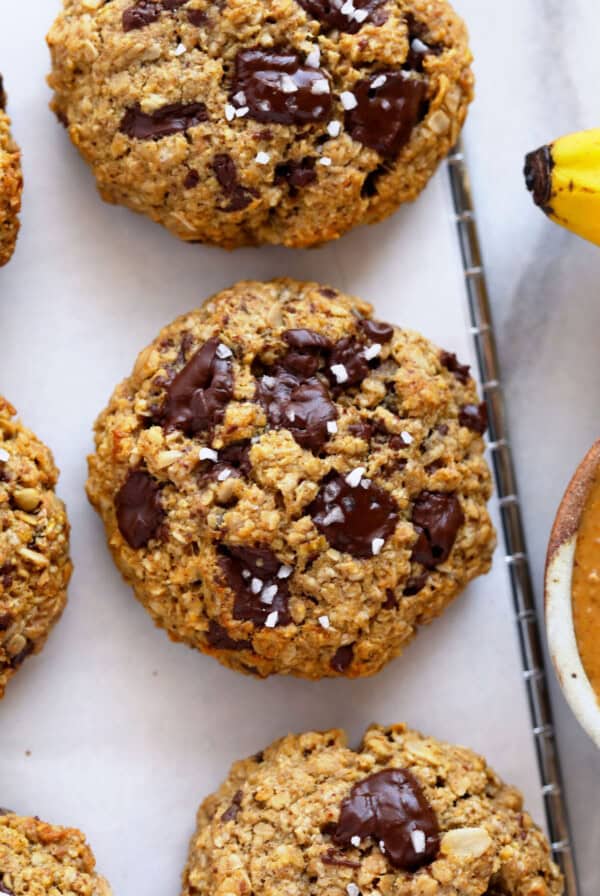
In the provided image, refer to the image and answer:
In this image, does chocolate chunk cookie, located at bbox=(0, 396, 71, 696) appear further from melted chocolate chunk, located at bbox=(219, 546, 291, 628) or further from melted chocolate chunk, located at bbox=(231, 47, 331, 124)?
melted chocolate chunk, located at bbox=(231, 47, 331, 124)

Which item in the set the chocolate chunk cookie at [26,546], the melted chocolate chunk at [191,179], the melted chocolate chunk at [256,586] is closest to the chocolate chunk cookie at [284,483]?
the melted chocolate chunk at [256,586]

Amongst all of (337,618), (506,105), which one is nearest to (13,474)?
(337,618)

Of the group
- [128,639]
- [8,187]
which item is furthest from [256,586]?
[8,187]

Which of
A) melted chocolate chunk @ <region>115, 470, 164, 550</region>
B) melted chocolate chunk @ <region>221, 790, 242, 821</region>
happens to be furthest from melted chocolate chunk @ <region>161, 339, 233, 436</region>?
melted chocolate chunk @ <region>221, 790, 242, 821</region>

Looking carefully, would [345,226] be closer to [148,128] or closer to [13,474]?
[148,128]

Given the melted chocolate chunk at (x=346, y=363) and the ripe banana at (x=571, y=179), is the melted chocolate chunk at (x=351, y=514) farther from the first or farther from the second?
the ripe banana at (x=571, y=179)
